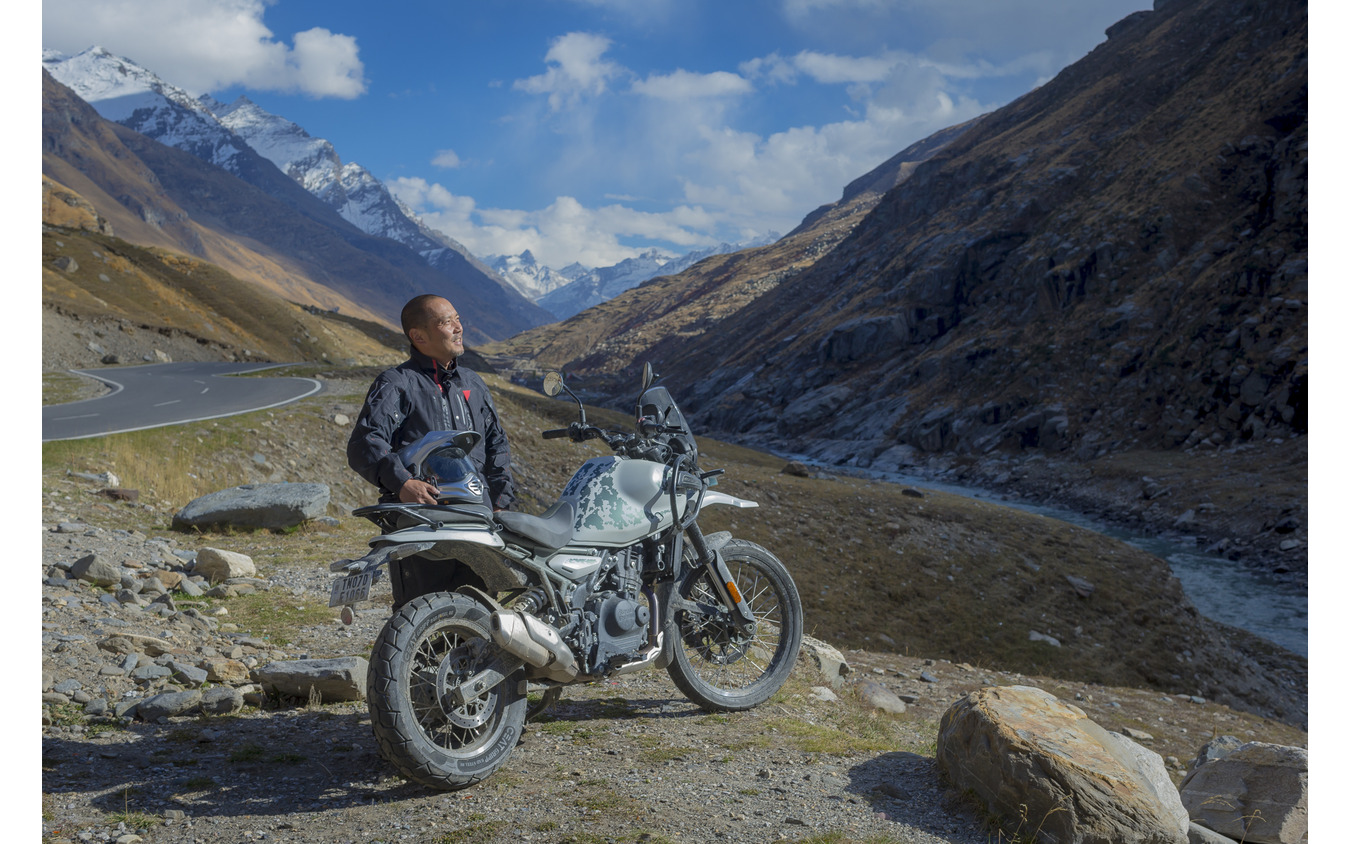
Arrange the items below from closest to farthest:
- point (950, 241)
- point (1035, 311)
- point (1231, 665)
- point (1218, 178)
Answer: point (1231, 665) → point (1218, 178) → point (1035, 311) → point (950, 241)

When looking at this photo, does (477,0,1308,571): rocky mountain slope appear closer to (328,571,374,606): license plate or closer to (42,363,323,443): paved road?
(328,571,374,606): license plate

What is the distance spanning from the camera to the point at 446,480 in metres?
4.51

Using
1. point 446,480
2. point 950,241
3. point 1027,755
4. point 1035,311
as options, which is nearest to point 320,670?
point 446,480

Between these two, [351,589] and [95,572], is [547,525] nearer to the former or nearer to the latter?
[351,589]

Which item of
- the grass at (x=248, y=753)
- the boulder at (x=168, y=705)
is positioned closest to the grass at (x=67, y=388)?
the boulder at (x=168, y=705)

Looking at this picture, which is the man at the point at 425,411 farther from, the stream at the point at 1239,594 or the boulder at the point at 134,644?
the stream at the point at 1239,594

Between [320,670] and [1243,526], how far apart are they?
3274 cm

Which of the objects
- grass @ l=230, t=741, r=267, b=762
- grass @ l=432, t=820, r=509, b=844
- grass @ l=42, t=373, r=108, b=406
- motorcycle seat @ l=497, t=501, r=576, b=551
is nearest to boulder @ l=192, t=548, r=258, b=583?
grass @ l=230, t=741, r=267, b=762

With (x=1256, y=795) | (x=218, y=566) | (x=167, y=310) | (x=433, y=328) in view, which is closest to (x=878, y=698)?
(x=1256, y=795)

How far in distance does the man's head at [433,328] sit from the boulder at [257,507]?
8770 mm

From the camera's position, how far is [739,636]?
20.7 ft

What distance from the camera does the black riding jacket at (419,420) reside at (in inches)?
178

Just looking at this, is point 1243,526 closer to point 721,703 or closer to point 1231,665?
point 1231,665

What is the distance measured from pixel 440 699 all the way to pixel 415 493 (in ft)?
3.80
